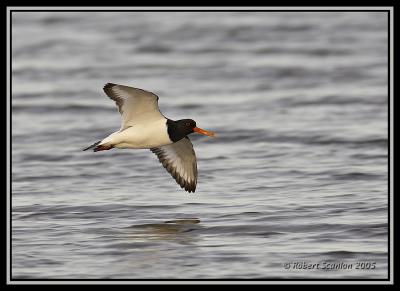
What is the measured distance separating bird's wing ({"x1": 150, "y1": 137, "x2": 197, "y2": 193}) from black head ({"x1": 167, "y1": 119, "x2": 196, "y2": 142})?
536 mm

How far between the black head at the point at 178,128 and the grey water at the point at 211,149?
84 centimetres

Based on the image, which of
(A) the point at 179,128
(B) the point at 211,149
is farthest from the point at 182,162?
(B) the point at 211,149

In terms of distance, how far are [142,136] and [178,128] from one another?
15.6 inches

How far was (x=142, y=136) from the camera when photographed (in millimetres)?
10969

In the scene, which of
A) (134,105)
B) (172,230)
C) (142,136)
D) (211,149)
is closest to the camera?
(172,230)

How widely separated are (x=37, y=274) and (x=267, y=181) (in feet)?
13.8

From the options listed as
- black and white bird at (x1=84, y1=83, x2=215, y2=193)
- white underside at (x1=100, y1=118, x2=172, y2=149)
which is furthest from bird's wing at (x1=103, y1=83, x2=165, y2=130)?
white underside at (x1=100, y1=118, x2=172, y2=149)

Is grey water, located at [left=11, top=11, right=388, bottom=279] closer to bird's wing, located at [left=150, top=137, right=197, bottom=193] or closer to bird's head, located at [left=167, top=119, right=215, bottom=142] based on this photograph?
bird's wing, located at [left=150, top=137, right=197, bottom=193]

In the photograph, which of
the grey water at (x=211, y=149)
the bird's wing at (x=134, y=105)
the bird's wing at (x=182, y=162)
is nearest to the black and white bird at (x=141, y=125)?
the bird's wing at (x=134, y=105)

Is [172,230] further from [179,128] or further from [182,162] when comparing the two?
[182,162]

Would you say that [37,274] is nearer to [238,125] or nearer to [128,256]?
[128,256]

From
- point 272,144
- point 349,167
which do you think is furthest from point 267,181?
→ point 272,144

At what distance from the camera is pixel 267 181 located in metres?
12.8

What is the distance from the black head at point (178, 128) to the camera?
36.2 ft
